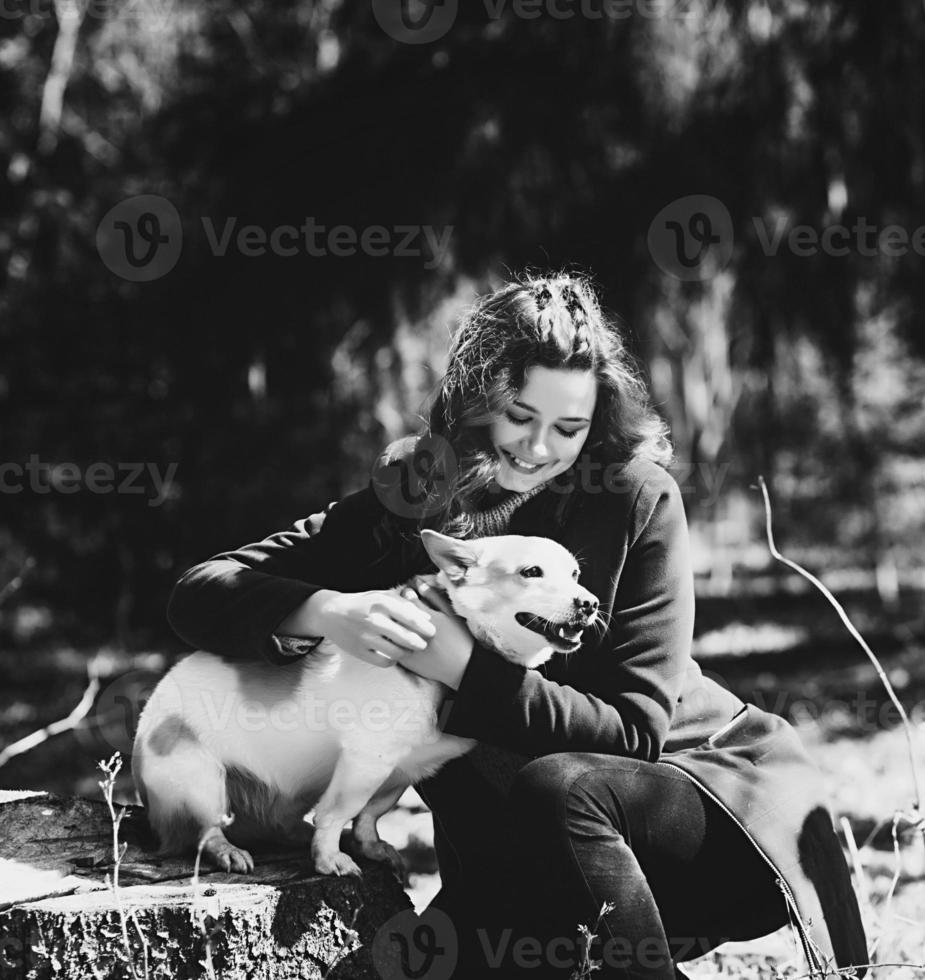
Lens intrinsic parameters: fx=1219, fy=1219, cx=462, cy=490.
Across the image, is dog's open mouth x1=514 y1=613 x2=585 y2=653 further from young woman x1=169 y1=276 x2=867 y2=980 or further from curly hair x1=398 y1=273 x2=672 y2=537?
curly hair x1=398 y1=273 x2=672 y2=537

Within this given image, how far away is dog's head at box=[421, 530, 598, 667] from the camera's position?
8.27 feet

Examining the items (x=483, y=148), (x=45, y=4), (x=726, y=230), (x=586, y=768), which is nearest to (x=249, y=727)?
(x=586, y=768)

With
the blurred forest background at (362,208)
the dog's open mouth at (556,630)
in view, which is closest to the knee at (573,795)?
the dog's open mouth at (556,630)

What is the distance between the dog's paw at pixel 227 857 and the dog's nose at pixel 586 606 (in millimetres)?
938

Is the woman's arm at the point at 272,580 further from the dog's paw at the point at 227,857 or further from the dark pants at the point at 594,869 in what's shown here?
the dark pants at the point at 594,869

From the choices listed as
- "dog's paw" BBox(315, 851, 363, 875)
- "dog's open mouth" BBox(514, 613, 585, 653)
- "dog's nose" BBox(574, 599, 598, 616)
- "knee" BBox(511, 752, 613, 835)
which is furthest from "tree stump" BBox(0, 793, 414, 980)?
"dog's nose" BBox(574, 599, 598, 616)

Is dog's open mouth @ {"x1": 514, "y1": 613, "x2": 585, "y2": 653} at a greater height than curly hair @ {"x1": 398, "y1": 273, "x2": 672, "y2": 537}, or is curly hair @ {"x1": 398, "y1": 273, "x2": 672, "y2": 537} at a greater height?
curly hair @ {"x1": 398, "y1": 273, "x2": 672, "y2": 537}

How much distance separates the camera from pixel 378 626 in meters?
2.47

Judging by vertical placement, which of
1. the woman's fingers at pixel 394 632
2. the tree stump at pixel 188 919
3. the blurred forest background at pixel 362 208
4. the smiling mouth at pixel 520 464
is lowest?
the tree stump at pixel 188 919

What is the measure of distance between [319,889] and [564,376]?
122cm

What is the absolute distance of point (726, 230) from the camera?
23.3ft

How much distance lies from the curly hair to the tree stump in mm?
845

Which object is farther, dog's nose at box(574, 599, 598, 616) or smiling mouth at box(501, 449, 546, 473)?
smiling mouth at box(501, 449, 546, 473)

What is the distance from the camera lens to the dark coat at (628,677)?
250 centimetres
